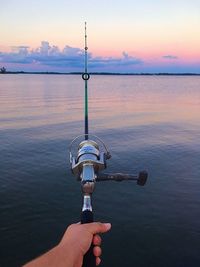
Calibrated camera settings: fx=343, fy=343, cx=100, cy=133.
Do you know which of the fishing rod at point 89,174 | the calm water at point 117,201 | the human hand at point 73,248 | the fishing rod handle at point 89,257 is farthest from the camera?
the calm water at point 117,201

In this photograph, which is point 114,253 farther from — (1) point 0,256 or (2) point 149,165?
(2) point 149,165

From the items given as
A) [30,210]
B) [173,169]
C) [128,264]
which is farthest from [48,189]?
[173,169]

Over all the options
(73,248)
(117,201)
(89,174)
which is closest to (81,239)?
(73,248)

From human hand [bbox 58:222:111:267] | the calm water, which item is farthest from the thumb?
the calm water

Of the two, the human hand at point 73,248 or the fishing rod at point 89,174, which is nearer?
the human hand at point 73,248

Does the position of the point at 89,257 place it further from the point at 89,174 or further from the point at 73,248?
the point at 89,174

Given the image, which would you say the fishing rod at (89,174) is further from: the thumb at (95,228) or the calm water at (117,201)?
the calm water at (117,201)

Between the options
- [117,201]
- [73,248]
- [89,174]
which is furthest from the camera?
[117,201]

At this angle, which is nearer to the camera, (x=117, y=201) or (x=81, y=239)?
(x=81, y=239)

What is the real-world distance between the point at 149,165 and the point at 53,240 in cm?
1072

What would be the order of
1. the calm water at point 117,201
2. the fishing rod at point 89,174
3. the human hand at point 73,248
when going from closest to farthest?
the human hand at point 73,248
the fishing rod at point 89,174
the calm water at point 117,201

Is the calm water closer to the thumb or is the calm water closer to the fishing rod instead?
the fishing rod

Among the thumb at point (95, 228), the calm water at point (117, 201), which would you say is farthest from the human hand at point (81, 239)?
the calm water at point (117, 201)

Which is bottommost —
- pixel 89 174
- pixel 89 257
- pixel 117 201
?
pixel 117 201
